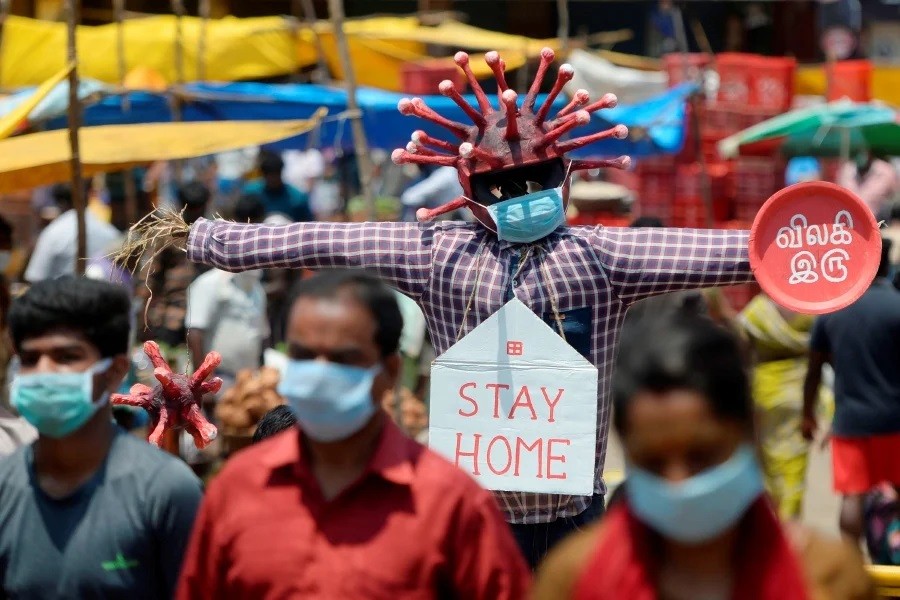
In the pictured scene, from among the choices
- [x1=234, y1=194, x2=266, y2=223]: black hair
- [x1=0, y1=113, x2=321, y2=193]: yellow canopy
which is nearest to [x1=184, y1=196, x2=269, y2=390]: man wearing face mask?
[x1=234, y1=194, x2=266, y2=223]: black hair

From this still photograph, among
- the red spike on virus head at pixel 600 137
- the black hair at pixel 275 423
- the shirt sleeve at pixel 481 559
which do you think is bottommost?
the black hair at pixel 275 423

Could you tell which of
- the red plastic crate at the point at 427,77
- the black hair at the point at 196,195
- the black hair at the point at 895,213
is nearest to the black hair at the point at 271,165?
the red plastic crate at the point at 427,77

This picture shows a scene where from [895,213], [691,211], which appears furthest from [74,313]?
[691,211]

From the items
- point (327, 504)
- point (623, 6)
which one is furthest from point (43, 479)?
point (623, 6)

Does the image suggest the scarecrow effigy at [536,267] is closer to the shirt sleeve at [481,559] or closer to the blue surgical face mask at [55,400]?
the blue surgical face mask at [55,400]

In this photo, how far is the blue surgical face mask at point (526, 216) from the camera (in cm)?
437

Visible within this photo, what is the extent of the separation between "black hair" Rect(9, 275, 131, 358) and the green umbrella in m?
8.87

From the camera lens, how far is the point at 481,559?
A: 273 cm

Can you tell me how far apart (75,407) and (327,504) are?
60 centimetres

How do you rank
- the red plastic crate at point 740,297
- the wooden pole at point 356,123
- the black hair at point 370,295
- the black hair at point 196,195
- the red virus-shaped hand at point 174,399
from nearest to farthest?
the black hair at point 370,295 → the red virus-shaped hand at point 174,399 → the wooden pole at point 356,123 → the black hair at point 196,195 → the red plastic crate at point 740,297

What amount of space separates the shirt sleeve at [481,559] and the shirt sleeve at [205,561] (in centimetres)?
41

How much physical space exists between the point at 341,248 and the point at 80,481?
1.47 metres

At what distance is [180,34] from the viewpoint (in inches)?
471

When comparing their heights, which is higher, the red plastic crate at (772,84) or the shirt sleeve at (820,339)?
the red plastic crate at (772,84)
